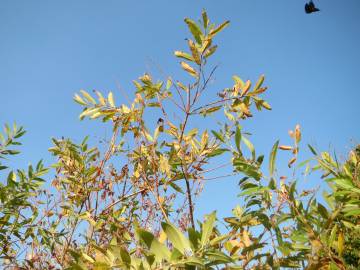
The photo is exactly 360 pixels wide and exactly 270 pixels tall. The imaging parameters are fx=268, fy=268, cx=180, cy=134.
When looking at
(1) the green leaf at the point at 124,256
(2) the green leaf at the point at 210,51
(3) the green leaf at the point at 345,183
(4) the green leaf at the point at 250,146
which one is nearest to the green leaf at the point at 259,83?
A: (2) the green leaf at the point at 210,51

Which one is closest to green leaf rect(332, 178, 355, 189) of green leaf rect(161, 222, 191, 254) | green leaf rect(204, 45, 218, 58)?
green leaf rect(161, 222, 191, 254)

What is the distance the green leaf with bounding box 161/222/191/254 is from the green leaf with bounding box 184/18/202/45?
1.41 meters

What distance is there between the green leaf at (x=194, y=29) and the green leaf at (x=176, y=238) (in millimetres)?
1407

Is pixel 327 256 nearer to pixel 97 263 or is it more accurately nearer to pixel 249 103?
pixel 97 263

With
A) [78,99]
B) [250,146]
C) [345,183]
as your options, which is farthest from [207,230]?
[78,99]

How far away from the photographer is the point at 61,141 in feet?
9.09

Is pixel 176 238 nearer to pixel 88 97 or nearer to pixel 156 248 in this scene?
pixel 156 248

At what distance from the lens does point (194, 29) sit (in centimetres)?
189

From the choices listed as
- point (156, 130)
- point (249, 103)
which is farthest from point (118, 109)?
point (249, 103)

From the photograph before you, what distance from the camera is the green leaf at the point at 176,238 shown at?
0.98 meters

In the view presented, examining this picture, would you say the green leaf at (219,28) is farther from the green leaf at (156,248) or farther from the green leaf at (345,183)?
the green leaf at (156,248)

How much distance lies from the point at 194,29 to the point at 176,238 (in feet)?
4.75

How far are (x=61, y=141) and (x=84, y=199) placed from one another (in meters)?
0.65

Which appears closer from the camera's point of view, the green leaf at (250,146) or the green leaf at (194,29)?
the green leaf at (250,146)
